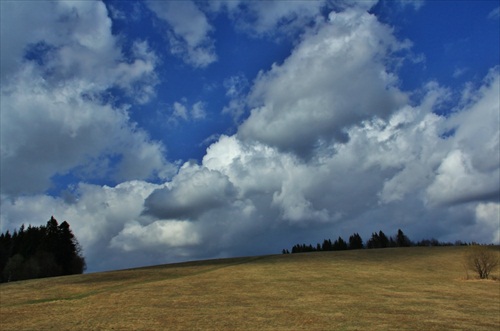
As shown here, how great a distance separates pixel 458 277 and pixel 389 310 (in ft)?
93.5

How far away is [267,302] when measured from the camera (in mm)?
35625

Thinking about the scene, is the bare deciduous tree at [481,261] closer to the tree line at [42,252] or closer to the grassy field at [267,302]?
the grassy field at [267,302]

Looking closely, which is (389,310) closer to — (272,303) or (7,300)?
(272,303)

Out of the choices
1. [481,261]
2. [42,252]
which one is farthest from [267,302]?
[42,252]

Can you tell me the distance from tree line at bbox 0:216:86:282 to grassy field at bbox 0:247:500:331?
45567 millimetres

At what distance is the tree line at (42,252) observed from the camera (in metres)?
91.4

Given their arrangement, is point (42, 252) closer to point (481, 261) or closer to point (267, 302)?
point (267, 302)

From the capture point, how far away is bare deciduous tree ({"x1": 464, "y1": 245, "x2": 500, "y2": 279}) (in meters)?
57.0

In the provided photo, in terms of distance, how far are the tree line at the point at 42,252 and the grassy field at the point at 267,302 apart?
45.6 meters

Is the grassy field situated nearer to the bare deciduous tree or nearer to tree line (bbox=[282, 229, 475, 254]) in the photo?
the bare deciduous tree

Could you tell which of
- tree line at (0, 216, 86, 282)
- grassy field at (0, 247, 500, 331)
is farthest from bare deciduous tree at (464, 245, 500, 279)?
tree line at (0, 216, 86, 282)

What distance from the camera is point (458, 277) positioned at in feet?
183

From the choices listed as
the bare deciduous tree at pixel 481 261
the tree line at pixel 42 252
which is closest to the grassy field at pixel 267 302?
the bare deciduous tree at pixel 481 261

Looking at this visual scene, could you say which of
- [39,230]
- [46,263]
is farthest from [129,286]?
[39,230]
